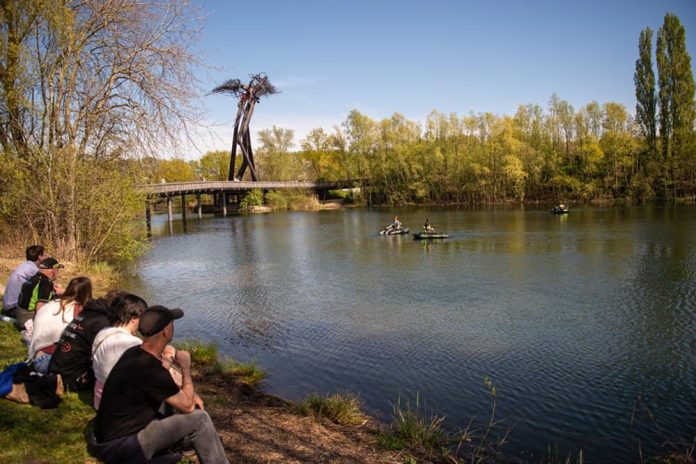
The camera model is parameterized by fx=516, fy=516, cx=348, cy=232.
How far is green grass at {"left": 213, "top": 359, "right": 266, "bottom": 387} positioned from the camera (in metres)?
9.85

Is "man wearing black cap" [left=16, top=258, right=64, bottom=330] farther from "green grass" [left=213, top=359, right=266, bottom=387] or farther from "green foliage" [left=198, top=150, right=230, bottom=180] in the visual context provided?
"green foliage" [left=198, top=150, right=230, bottom=180]

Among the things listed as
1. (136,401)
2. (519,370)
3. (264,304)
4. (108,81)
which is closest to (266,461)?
(136,401)

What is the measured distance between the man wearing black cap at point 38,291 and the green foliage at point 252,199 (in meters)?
73.4

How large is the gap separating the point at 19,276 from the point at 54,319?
11.2 feet

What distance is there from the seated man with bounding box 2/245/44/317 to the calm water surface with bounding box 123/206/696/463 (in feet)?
15.6

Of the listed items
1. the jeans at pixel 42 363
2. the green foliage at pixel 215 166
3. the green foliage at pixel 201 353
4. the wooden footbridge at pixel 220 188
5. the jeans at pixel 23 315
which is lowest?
the green foliage at pixel 201 353

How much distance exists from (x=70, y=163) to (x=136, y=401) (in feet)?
53.6

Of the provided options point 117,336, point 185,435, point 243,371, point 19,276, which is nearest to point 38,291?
point 19,276

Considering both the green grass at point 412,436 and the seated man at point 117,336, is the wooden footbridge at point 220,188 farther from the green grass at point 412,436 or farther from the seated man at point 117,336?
the seated man at point 117,336

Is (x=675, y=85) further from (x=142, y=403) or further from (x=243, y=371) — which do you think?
(x=142, y=403)

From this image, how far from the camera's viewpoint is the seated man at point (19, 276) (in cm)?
973

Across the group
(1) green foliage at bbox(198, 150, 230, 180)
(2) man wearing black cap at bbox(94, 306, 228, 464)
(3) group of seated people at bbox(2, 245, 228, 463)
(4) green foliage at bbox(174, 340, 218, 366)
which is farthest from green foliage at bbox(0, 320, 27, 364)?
(1) green foliage at bbox(198, 150, 230, 180)

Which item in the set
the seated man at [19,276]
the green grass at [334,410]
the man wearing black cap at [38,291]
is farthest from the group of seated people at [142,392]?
the seated man at [19,276]

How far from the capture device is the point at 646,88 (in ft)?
205
